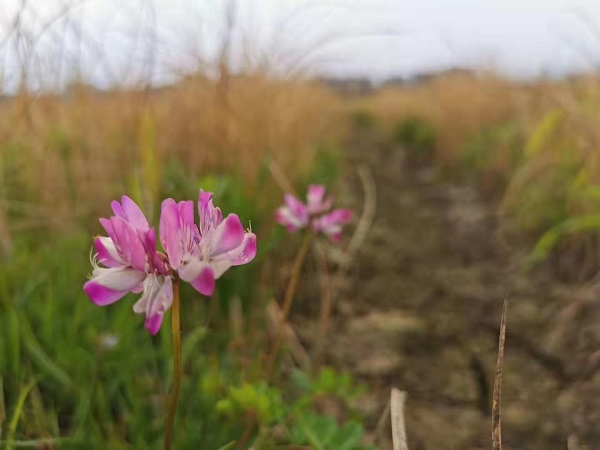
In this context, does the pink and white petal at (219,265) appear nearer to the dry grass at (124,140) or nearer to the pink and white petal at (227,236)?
the pink and white petal at (227,236)

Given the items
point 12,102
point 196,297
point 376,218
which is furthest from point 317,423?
point 376,218

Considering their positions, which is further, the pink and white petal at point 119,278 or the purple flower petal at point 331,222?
the purple flower petal at point 331,222

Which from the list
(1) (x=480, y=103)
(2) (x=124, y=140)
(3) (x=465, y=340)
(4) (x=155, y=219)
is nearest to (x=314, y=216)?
(4) (x=155, y=219)

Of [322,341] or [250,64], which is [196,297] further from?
[250,64]

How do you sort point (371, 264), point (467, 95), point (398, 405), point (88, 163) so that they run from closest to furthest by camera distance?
point (398, 405) < point (88, 163) < point (371, 264) < point (467, 95)

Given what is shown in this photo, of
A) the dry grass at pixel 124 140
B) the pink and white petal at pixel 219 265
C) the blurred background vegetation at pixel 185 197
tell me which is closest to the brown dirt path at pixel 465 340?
the blurred background vegetation at pixel 185 197

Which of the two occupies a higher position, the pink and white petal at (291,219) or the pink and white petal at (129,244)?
the pink and white petal at (291,219)

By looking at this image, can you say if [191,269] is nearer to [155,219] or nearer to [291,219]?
[291,219]
